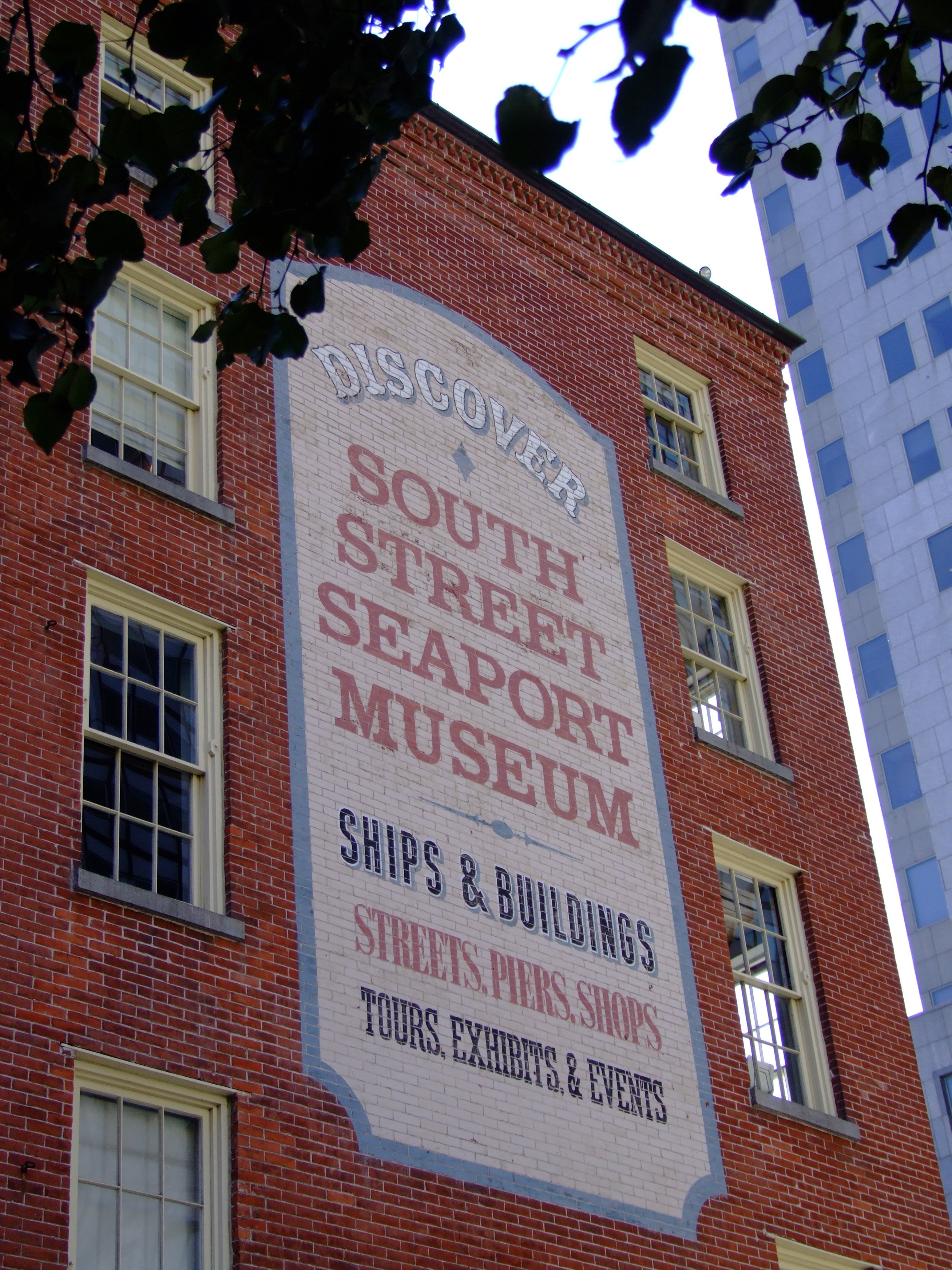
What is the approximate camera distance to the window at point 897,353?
5803 cm

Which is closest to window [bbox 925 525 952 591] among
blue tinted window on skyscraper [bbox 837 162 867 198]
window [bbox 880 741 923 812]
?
window [bbox 880 741 923 812]

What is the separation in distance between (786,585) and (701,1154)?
8321mm

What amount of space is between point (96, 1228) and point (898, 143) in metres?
55.3

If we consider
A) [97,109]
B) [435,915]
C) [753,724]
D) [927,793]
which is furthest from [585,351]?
[927,793]

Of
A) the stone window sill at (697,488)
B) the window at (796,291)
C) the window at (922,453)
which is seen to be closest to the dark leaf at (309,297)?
the stone window sill at (697,488)

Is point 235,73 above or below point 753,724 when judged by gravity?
below

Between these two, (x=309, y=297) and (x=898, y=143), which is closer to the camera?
(x=309, y=297)

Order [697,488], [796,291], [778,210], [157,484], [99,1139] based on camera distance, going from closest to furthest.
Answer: [99,1139] → [157,484] → [697,488] → [796,291] → [778,210]

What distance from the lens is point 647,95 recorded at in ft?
18.4

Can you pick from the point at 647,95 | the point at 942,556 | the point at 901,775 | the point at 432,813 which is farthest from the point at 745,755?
the point at 942,556

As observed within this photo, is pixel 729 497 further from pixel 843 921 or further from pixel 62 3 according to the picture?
pixel 62 3

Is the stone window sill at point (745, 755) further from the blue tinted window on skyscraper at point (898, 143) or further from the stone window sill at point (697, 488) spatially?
the blue tinted window on skyscraper at point (898, 143)

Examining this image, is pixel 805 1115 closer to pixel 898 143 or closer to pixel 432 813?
pixel 432 813

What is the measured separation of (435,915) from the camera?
587 inches
